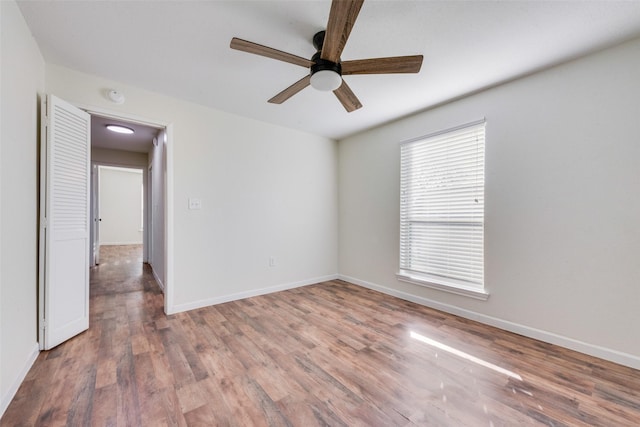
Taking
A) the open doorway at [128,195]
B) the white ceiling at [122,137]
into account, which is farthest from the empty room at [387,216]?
the white ceiling at [122,137]

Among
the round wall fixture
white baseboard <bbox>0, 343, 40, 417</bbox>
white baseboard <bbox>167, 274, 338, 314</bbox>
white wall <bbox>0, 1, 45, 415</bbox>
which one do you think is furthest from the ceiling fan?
white baseboard <bbox>167, 274, 338, 314</bbox>

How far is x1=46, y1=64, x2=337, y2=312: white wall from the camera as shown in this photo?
2854 mm

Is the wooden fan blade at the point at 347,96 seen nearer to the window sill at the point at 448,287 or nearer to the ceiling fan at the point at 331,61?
→ the ceiling fan at the point at 331,61

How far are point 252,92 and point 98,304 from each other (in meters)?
3.11

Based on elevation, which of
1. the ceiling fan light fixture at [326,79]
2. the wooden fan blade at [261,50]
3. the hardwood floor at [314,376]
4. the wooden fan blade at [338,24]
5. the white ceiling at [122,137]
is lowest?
the hardwood floor at [314,376]

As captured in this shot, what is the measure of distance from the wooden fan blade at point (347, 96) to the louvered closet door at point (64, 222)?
2315 mm

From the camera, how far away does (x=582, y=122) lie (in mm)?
2080

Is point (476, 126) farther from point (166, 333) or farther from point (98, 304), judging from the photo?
point (98, 304)

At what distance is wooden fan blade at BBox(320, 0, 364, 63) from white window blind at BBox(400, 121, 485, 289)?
1906mm

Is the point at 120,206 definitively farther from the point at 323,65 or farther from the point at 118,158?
the point at 323,65

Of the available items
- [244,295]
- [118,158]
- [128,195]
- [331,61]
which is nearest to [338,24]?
[331,61]

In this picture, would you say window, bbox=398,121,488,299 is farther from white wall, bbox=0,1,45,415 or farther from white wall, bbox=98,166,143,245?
white wall, bbox=98,166,143,245

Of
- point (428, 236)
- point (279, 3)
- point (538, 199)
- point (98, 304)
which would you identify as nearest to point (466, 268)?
point (428, 236)

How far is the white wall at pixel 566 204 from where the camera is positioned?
6.25 ft
